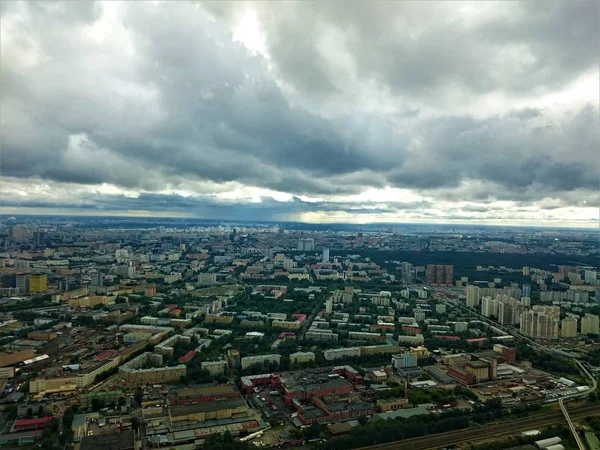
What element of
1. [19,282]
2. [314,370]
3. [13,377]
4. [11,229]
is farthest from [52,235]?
[314,370]

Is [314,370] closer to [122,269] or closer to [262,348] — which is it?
[262,348]

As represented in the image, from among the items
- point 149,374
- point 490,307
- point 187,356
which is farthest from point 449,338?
point 149,374

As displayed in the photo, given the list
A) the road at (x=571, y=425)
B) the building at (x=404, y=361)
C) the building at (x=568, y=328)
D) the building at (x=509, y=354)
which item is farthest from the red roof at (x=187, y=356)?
the building at (x=568, y=328)

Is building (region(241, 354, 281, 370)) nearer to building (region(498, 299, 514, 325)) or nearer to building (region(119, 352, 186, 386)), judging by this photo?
building (region(119, 352, 186, 386))

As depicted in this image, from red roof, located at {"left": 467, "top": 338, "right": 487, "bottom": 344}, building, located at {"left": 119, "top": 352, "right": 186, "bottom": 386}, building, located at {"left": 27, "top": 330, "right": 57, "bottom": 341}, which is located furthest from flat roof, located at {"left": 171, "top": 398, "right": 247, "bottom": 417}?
red roof, located at {"left": 467, "top": 338, "right": 487, "bottom": 344}

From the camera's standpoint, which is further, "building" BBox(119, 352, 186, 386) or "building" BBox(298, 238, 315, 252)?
"building" BBox(298, 238, 315, 252)

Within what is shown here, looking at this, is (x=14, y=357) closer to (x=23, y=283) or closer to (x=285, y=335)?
(x=285, y=335)
